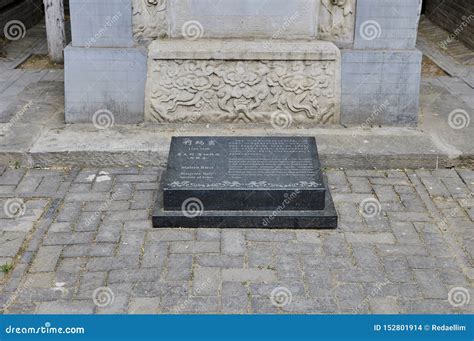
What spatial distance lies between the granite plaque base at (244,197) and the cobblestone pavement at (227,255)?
107 millimetres

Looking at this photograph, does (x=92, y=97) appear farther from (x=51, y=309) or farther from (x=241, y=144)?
(x=51, y=309)

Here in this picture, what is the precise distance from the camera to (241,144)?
557 cm

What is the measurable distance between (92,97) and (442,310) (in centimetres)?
423

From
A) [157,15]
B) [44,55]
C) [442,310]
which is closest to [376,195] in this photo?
[442,310]

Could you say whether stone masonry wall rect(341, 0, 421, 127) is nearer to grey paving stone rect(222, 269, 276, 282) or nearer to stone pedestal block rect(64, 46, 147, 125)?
stone pedestal block rect(64, 46, 147, 125)

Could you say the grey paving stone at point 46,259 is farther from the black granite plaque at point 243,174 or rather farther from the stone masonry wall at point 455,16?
the stone masonry wall at point 455,16

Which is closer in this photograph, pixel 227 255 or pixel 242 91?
pixel 227 255

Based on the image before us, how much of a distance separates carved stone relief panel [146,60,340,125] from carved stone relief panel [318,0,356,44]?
0.33m

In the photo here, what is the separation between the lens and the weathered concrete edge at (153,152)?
6027 mm

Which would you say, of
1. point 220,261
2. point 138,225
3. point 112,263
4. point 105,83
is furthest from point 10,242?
point 105,83

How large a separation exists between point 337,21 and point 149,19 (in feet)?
6.60

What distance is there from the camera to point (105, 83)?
21.6 feet

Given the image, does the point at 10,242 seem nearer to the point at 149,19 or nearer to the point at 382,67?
the point at 149,19

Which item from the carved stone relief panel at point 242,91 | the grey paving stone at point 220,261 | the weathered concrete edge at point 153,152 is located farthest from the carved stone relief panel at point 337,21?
the grey paving stone at point 220,261
